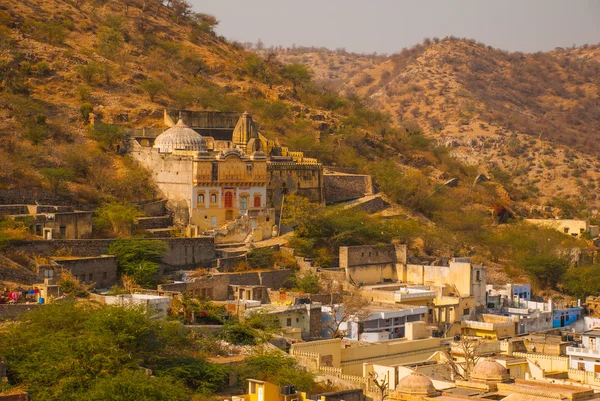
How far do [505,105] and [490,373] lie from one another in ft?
254

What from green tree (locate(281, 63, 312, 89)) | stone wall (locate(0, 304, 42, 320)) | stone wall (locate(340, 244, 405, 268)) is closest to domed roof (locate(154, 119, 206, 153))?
stone wall (locate(340, 244, 405, 268))

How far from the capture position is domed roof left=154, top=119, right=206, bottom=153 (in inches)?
1964

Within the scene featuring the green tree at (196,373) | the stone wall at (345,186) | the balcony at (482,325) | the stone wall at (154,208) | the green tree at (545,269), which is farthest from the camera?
the stone wall at (345,186)

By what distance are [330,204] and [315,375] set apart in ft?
71.9

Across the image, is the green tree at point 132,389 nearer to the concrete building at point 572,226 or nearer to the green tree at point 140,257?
the green tree at point 140,257

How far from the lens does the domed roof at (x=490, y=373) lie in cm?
3088

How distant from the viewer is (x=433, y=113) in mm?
100312

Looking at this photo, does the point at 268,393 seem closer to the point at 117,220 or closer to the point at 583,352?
the point at 583,352

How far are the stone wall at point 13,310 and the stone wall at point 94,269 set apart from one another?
14.5 ft

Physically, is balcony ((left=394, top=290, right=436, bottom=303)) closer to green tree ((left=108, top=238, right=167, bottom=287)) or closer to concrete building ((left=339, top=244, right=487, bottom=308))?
concrete building ((left=339, top=244, right=487, bottom=308))

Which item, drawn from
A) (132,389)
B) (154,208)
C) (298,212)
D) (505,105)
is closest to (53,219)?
(154,208)

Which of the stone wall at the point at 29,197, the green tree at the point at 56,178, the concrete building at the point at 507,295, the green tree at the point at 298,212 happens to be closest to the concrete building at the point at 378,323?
the concrete building at the point at 507,295

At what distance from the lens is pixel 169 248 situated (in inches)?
1681

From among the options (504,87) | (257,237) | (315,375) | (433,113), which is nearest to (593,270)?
(257,237)
